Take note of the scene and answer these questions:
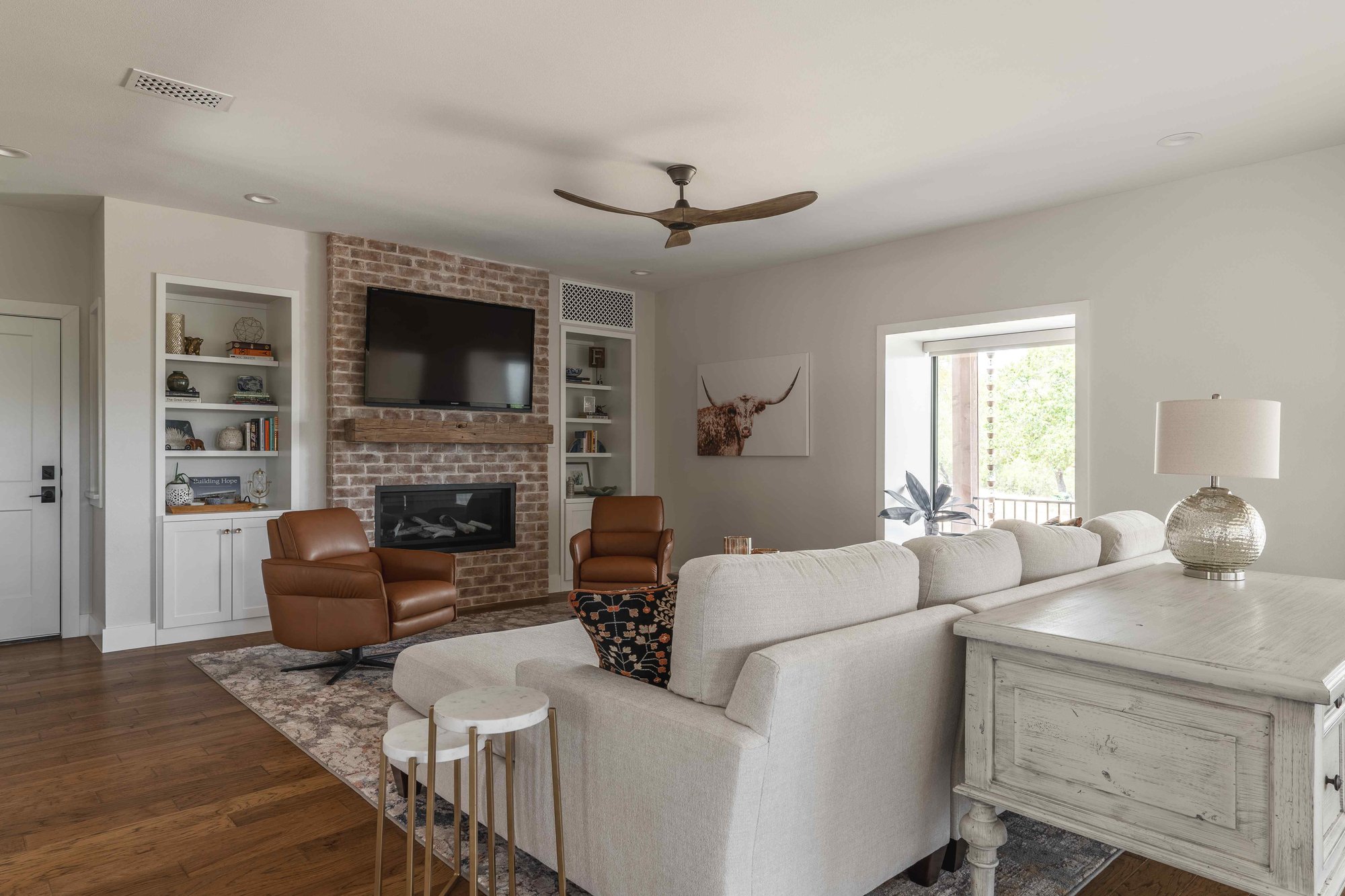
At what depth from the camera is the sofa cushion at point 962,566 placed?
216 cm

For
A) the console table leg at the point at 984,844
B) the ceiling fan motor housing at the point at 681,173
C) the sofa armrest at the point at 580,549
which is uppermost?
the ceiling fan motor housing at the point at 681,173

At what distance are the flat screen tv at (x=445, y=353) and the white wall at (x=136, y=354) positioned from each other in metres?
0.96

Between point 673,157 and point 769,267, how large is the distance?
2470mm

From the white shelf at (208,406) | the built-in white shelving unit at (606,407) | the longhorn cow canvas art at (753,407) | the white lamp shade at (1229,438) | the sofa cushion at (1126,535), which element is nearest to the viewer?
the white lamp shade at (1229,438)

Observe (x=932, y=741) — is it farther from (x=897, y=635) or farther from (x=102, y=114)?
(x=102, y=114)

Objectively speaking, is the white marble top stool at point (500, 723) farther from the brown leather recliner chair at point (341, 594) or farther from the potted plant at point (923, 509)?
the potted plant at point (923, 509)

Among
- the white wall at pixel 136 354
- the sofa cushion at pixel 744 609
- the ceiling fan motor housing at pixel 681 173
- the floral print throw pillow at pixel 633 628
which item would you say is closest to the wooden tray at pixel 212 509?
the white wall at pixel 136 354

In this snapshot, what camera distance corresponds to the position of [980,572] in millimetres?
2246

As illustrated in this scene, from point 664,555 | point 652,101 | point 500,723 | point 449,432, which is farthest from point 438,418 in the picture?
point 500,723

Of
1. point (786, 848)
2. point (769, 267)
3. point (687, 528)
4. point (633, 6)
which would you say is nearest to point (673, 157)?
point (633, 6)

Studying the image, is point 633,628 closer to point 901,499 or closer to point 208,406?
point 901,499

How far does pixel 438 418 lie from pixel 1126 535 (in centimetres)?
443

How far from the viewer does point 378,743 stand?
3041mm

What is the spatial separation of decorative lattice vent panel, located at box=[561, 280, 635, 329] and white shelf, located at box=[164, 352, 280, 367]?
2.25 m
